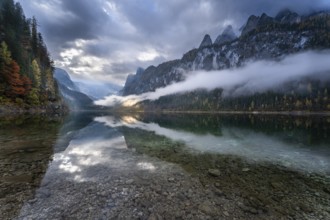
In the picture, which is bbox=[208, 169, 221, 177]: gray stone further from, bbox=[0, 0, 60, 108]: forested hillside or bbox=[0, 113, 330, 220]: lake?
bbox=[0, 0, 60, 108]: forested hillside

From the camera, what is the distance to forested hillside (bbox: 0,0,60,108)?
2899 inches

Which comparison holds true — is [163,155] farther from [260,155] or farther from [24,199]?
[24,199]

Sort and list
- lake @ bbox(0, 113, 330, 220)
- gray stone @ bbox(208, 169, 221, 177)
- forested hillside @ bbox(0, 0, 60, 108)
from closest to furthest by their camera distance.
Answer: lake @ bbox(0, 113, 330, 220) → gray stone @ bbox(208, 169, 221, 177) → forested hillside @ bbox(0, 0, 60, 108)

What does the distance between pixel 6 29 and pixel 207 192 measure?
362ft

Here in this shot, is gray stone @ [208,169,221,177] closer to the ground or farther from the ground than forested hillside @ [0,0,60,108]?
closer to the ground

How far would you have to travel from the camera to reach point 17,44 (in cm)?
8506

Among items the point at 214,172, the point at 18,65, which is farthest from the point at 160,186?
the point at 18,65

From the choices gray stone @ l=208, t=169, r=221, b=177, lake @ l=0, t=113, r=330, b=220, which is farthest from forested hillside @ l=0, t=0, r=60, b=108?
gray stone @ l=208, t=169, r=221, b=177

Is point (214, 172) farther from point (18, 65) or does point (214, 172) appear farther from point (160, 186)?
point (18, 65)

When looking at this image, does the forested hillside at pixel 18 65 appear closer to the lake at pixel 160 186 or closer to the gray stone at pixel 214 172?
the lake at pixel 160 186

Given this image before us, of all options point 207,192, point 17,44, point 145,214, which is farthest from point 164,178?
point 17,44

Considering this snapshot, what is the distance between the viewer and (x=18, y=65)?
81062 mm

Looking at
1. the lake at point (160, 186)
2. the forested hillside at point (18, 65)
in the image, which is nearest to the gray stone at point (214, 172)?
the lake at point (160, 186)

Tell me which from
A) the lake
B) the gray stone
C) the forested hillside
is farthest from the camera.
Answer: the forested hillside
